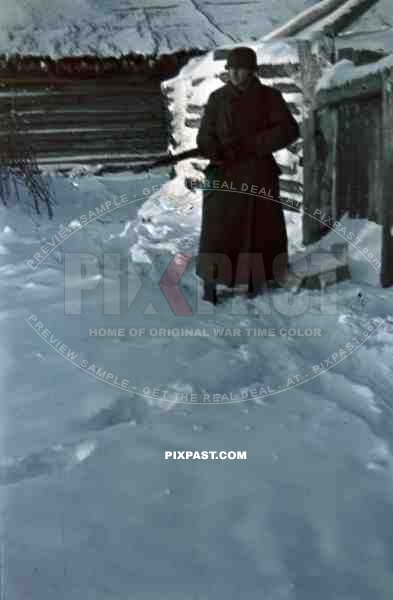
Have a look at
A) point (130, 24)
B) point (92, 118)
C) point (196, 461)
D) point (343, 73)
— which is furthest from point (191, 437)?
point (130, 24)

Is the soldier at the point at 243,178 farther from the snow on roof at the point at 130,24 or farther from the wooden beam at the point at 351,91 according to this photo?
the snow on roof at the point at 130,24

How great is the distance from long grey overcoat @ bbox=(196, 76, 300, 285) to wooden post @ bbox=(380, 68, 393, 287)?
1.83 ft

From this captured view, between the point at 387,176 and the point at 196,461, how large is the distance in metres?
2.49

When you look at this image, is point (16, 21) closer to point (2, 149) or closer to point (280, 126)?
point (2, 149)

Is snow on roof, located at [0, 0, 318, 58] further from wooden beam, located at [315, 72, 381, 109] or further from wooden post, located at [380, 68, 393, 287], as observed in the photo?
wooden post, located at [380, 68, 393, 287]

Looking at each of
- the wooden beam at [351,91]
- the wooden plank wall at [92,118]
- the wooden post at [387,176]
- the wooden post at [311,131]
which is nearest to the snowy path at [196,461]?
the wooden post at [387,176]

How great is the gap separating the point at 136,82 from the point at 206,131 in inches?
297

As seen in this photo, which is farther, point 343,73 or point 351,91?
point 343,73

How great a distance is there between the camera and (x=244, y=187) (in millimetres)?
4164

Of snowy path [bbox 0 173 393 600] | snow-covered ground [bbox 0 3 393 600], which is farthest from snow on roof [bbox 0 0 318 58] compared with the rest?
snowy path [bbox 0 173 393 600]

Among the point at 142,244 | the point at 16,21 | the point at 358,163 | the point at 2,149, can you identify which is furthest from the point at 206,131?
the point at 16,21

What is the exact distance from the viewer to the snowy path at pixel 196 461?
73.1 inches

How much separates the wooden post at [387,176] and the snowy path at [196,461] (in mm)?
182

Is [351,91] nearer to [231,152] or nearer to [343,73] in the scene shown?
[343,73]
